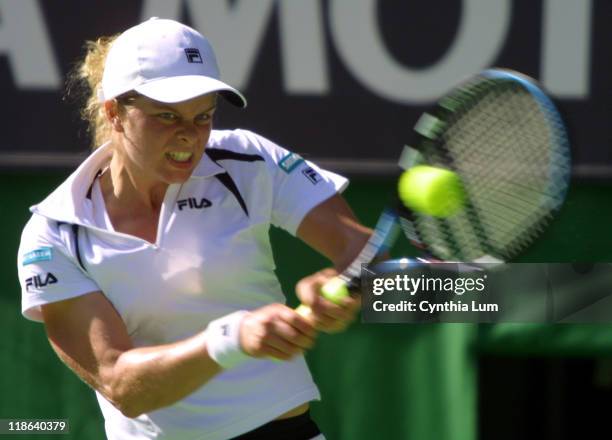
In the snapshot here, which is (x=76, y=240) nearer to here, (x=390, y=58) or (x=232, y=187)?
(x=232, y=187)

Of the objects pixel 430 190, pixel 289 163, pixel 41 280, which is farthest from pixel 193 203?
pixel 430 190

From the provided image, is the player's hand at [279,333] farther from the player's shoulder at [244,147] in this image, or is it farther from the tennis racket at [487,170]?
the player's shoulder at [244,147]

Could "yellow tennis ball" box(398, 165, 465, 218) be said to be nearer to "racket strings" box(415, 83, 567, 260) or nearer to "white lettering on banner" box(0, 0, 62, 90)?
"racket strings" box(415, 83, 567, 260)

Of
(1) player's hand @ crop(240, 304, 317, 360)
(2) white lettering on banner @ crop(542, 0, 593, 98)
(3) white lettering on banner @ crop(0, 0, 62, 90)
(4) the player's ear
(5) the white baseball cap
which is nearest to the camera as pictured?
(1) player's hand @ crop(240, 304, 317, 360)

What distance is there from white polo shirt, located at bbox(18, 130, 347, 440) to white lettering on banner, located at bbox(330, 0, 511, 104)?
1065 mm

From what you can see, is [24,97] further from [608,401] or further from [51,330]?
[608,401]

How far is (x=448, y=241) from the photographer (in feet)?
8.29

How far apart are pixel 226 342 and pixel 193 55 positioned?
1.92ft

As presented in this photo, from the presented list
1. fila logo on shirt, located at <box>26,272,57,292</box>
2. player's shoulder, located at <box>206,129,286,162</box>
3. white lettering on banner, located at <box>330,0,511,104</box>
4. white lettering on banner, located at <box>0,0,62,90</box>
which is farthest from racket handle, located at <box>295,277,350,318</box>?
white lettering on banner, located at <box>0,0,62,90</box>

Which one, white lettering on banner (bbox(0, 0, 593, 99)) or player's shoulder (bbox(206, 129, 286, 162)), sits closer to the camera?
player's shoulder (bbox(206, 129, 286, 162))

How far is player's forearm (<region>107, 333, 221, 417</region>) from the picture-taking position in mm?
2266

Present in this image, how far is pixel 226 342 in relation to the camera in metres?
2.19

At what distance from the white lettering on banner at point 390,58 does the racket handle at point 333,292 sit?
139 centimetres

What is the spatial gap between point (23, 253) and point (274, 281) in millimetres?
462
